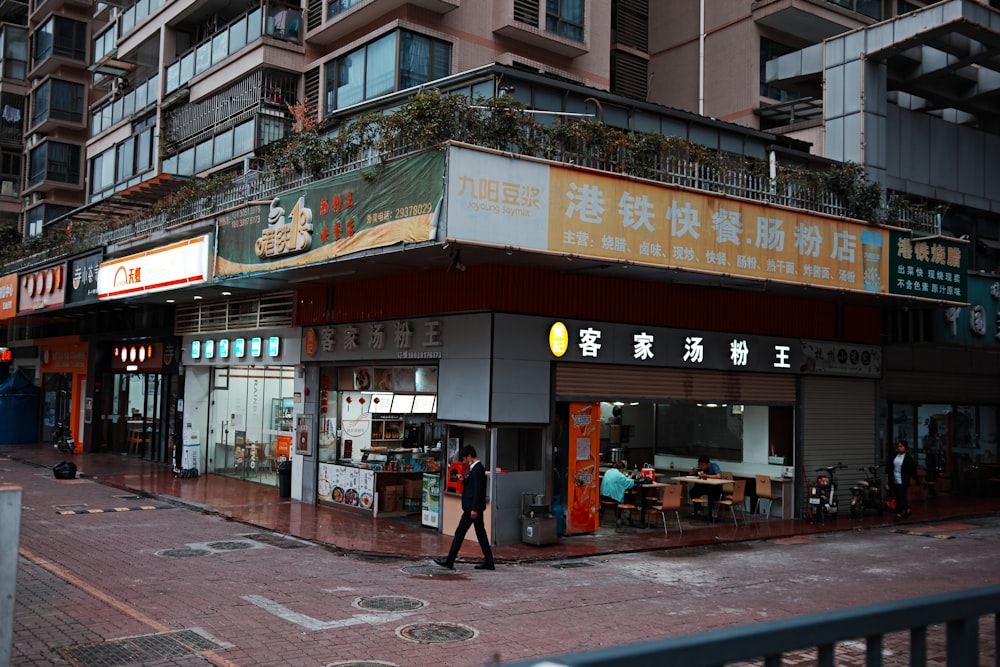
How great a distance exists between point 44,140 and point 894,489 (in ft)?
137

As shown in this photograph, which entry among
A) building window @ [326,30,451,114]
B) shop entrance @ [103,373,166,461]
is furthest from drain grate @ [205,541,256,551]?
shop entrance @ [103,373,166,461]

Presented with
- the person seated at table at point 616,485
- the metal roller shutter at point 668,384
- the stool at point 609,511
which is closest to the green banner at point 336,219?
the metal roller shutter at point 668,384

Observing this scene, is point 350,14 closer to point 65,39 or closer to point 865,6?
point 865,6

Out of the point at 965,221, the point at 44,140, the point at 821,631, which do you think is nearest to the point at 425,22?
the point at 965,221

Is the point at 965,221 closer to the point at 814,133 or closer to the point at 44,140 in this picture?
the point at 814,133

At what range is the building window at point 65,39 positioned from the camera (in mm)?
42906

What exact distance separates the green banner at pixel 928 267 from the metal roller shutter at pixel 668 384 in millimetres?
3102

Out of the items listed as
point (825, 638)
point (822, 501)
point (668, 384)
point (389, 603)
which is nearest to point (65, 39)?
point (668, 384)

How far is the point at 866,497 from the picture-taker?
19484mm

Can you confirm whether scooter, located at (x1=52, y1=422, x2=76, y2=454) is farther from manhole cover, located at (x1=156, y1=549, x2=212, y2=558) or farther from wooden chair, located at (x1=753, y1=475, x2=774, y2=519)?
wooden chair, located at (x1=753, y1=475, x2=774, y2=519)

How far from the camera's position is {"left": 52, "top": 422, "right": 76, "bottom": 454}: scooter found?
2921 centimetres

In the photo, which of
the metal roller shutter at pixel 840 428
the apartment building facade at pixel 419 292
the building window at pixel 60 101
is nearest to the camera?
the apartment building facade at pixel 419 292

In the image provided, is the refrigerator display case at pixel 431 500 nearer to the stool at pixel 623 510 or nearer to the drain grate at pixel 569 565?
the drain grate at pixel 569 565

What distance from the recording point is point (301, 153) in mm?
16062
